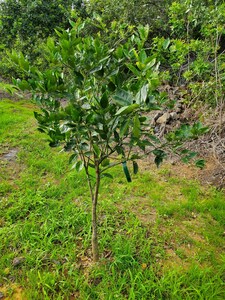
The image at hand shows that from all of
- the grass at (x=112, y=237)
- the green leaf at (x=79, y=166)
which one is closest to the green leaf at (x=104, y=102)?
the green leaf at (x=79, y=166)

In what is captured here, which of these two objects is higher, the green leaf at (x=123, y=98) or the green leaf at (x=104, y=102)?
the green leaf at (x=123, y=98)

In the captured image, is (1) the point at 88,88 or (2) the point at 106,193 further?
(2) the point at 106,193

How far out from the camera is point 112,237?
1.95m

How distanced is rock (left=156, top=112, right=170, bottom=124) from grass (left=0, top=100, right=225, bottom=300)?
133 cm

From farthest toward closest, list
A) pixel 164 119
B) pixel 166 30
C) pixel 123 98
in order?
pixel 166 30, pixel 164 119, pixel 123 98

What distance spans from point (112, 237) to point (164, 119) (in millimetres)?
2731

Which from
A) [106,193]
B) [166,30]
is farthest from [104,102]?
[166,30]

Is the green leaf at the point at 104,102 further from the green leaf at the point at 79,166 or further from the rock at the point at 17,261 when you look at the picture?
the rock at the point at 17,261

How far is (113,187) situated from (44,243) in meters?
1.13

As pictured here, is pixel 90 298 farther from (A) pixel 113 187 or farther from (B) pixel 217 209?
(B) pixel 217 209

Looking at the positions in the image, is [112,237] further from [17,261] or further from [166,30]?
[166,30]

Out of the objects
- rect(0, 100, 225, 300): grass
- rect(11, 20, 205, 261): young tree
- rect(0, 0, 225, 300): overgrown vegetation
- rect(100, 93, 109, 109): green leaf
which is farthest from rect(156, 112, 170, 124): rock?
rect(100, 93, 109, 109): green leaf

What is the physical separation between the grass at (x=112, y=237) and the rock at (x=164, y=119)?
4.36 ft

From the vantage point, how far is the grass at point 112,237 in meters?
1.52
